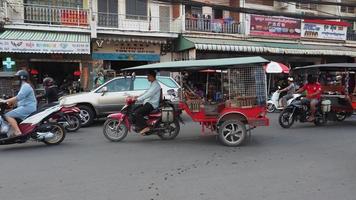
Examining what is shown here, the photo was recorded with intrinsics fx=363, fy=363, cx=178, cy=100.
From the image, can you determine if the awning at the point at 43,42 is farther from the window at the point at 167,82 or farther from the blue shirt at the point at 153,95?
the blue shirt at the point at 153,95

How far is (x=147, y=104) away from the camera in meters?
8.45

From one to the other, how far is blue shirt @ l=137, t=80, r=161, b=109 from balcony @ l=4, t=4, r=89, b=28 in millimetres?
10481

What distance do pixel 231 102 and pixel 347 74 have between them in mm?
5861

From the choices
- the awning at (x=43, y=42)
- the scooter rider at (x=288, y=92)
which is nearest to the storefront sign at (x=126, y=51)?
the awning at (x=43, y=42)

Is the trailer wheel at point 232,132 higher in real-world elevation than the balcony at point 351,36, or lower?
lower

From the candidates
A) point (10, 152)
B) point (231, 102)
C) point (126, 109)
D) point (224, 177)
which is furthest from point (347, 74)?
point (10, 152)

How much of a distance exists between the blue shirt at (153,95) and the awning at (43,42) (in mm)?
9084

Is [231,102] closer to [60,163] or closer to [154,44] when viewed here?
[60,163]

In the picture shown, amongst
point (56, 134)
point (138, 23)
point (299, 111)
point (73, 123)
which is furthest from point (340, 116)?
point (138, 23)

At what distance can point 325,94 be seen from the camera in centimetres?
1238

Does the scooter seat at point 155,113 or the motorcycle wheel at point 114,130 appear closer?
the scooter seat at point 155,113

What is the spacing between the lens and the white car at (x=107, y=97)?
11.6 metres

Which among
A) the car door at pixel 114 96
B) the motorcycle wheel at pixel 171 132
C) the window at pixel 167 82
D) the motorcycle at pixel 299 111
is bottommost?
the motorcycle wheel at pixel 171 132

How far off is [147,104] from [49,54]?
36.1ft
